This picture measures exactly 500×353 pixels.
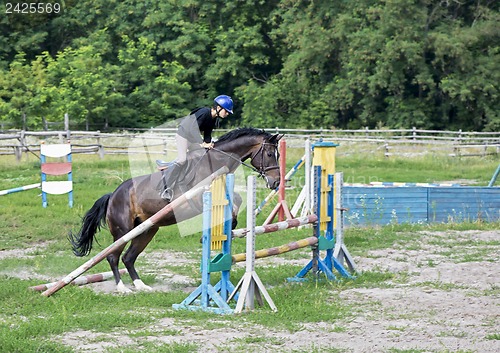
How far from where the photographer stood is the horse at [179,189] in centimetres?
1019

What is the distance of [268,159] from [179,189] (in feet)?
3.73

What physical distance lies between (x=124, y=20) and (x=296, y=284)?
3942 centimetres

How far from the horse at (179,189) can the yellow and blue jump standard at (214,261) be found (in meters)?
0.92

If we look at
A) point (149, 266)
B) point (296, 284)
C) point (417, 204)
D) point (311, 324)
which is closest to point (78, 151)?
point (417, 204)

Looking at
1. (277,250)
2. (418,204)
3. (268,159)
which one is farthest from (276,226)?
(418,204)

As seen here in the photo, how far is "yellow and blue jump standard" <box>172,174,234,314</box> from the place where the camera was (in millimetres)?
8711

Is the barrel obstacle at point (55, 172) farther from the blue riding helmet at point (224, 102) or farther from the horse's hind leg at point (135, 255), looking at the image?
the blue riding helmet at point (224, 102)

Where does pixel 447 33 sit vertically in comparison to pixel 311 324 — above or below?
above

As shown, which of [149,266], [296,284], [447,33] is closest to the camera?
[296,284]

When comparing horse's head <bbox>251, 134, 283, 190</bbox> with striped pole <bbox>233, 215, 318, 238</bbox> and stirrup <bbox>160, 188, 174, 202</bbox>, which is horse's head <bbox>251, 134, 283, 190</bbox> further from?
stirrup <bbox>160, 188, 174, 202</bbox>

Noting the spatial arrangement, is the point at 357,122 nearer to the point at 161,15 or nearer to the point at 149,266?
the point at 161,15

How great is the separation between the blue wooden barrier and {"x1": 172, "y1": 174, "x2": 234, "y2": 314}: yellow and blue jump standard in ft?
22.2

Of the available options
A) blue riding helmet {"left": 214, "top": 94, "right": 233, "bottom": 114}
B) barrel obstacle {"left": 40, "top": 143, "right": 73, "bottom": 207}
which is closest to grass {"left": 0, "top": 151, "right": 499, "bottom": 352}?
barrel obstacle {"left": 40, "top": 143, "right": 73, "bottom": 207}

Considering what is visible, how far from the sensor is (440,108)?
4188 centimetres
